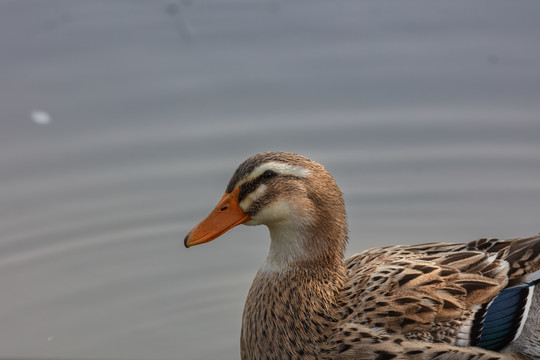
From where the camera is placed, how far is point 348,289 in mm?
5684

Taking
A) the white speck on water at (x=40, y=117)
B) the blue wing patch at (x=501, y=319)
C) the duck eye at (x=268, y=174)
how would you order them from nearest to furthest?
the duck eye at (x=268, y=174)
the blue wing patch at (x=501, y=319)
the white speck on water at (x=40, y=117)

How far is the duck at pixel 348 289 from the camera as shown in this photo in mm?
A: 5328

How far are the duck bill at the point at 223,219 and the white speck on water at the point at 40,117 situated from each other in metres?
3.34

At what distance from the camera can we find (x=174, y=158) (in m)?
7.92

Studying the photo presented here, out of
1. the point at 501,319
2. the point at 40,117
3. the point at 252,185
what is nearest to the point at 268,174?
the point at 252,185

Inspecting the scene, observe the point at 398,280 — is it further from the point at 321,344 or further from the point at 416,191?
the point at 416,191

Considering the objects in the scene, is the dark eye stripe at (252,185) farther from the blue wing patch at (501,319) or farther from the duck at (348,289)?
the blue wing patch at (501,319)

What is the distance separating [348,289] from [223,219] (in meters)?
0.97

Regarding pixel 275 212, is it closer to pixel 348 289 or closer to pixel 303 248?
pixel 303 248

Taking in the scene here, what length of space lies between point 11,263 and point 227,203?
2.51 m

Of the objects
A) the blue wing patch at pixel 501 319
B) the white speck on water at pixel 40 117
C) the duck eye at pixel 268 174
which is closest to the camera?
the duck eye at pixel 268 174

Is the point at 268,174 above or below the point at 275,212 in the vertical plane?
above

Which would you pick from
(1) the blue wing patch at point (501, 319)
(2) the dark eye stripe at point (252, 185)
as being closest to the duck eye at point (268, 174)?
(2) the dark eye stripe at point (252, 185)

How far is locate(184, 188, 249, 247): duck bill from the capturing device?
543cm
